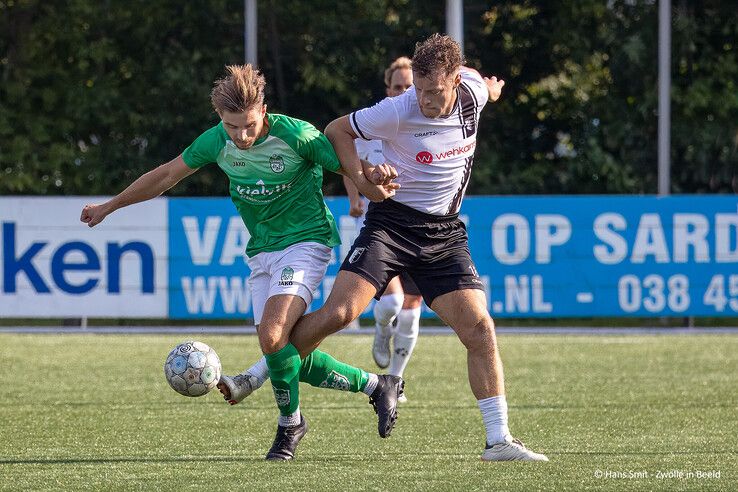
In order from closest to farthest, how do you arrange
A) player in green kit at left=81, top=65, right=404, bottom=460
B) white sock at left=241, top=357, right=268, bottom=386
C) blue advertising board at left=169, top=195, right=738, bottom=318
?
player in green kit at left=81, top=65, right=404, bottom=460
white sock at left=241, top=357, right=268, bottom=386
blue advertising board at left=169, top=195, right=738, bottom=318

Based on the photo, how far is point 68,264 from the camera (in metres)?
14.4

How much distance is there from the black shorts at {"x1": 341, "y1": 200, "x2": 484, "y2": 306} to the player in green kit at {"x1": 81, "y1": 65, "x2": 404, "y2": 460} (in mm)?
233

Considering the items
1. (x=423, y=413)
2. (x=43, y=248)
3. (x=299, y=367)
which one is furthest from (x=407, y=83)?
(x=43, y=248)

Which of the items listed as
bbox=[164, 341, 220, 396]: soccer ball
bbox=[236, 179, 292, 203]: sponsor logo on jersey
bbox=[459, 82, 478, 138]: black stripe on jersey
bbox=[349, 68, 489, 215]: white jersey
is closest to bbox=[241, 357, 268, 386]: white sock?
bbox=[164, 341, 220, 396]: soccer ball

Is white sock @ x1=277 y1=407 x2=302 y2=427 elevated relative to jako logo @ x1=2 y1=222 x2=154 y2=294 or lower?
lower

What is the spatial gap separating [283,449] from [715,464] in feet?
6.35

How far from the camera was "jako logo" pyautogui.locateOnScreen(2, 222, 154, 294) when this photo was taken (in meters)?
14.3

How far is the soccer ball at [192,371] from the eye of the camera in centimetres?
670

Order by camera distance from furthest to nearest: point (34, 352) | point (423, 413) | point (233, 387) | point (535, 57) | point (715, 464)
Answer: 1. point (535, 57)
2. point (34, 352)
3. point (423, 413)
4. point (233, 387)
5. point (715, 464)

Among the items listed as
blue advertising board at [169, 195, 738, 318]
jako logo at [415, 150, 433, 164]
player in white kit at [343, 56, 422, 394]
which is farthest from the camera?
blue advertising board at [169, 195, 738, 318]

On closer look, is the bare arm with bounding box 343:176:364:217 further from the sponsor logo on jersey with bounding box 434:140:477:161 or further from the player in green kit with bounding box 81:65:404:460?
the sponsor logo on jersey with bounding box 434:140:477:161

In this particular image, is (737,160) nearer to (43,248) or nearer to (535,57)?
(535,57)

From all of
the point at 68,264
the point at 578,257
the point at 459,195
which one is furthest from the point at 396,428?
the point at 68,264

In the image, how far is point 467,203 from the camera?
46.9 feet
